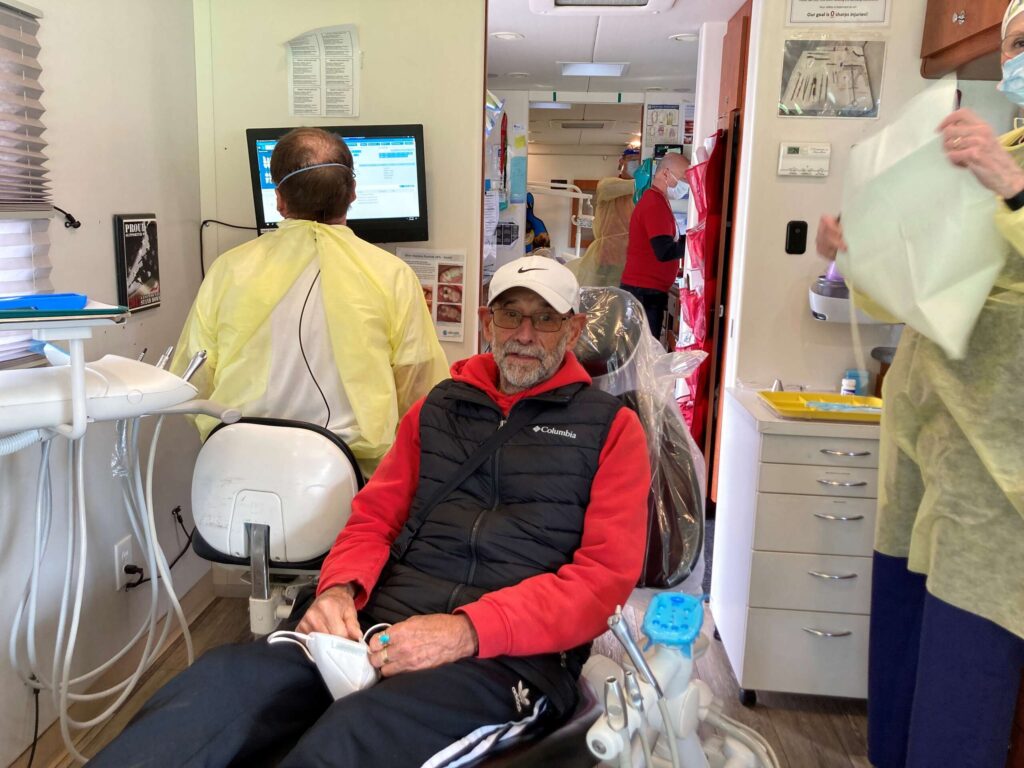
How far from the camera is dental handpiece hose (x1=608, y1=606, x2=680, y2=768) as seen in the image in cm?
108

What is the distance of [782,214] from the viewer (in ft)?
8.37

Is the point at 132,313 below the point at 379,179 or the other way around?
below

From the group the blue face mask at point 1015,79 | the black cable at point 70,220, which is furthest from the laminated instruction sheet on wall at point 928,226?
the black cable at point 70,220

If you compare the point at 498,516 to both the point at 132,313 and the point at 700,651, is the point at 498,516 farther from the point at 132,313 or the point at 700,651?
the point at 132,313

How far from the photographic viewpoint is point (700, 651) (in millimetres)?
1284

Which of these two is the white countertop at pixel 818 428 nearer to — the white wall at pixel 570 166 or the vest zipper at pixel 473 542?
the vest zipper at pixel 473 542

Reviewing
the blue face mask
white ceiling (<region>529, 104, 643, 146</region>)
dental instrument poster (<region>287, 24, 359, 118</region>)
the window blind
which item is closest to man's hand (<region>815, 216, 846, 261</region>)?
the blue face mask

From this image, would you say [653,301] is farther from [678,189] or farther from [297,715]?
[297,715]

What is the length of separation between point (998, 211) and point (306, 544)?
1.41 meters

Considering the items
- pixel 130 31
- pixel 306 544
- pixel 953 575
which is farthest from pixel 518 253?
pixel 953 575

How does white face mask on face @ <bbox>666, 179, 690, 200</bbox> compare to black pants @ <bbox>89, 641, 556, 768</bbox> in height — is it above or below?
above

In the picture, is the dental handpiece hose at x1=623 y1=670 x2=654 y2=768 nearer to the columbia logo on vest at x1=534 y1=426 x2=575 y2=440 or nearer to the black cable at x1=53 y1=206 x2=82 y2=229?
the columbia logo on vest at x1=534 y1=426 x2=575 y2=440

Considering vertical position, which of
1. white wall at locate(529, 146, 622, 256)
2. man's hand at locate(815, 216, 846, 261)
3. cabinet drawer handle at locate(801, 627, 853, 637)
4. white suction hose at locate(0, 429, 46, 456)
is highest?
white wall at locate(529, 146, 622, 256)

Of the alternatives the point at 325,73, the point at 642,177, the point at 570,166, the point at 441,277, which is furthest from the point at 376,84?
the point at 570,166
